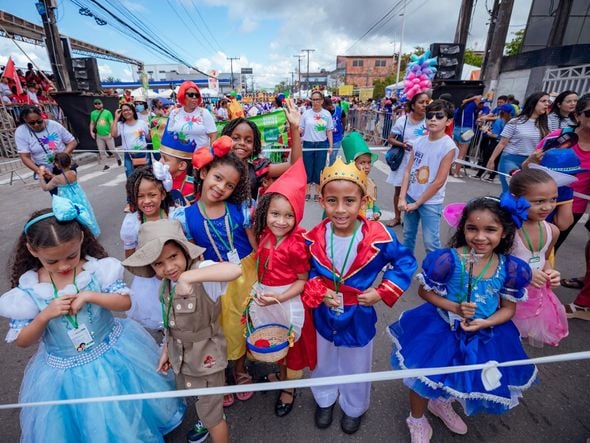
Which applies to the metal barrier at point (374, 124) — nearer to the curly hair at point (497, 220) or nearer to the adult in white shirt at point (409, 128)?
the adult in white shirt at point (409, 128)

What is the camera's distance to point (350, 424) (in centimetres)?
198

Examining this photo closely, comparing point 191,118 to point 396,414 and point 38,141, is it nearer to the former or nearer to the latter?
point 38,141

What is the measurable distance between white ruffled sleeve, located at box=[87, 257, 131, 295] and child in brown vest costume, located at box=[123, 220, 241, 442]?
25 centimetres

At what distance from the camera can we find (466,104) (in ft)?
26.9

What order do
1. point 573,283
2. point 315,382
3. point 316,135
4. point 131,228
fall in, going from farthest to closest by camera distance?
→ point 316,135, point 573,283, point 131,228, point 315,382

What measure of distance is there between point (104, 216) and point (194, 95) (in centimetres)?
300

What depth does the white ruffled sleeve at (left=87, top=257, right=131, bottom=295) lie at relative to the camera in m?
1.70

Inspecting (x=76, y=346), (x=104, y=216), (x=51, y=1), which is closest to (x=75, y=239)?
(x=76, y=346)

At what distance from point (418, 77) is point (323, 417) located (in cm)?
415

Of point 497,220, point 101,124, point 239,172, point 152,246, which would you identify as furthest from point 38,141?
point 101,124

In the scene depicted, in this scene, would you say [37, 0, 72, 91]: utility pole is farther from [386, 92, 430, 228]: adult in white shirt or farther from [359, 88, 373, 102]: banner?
[359, 88, 373, 102]: banner

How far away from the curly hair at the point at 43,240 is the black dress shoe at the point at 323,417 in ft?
5.41

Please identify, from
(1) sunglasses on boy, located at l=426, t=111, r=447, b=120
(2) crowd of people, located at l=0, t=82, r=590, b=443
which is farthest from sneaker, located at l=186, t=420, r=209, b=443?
(1) sunglasses on boy, located at l=426, t=111, r=447, b=120

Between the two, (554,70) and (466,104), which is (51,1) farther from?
(554,70)
